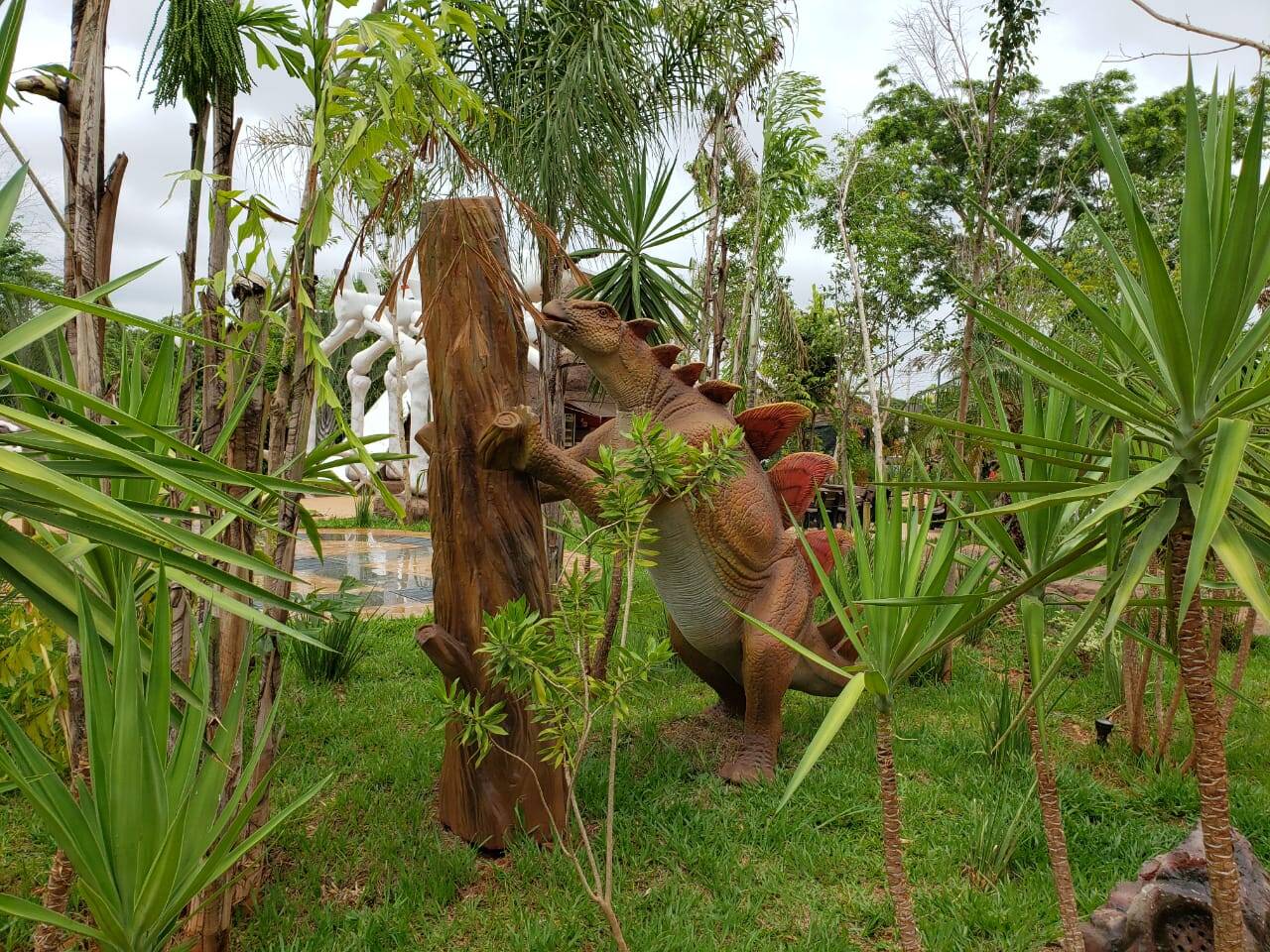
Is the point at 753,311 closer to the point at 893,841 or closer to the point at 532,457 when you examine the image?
the point at 532,457

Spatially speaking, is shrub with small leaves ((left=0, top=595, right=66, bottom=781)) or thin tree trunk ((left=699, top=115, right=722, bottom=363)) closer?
shrub with small leaves ((left=0, top=595, right=66, bottom=781))

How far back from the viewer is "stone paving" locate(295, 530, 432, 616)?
20.5ft

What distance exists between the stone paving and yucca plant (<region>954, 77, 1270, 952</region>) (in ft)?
15.3

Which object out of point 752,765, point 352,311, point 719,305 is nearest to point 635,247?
point 719,305

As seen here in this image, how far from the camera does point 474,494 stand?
8.36ft

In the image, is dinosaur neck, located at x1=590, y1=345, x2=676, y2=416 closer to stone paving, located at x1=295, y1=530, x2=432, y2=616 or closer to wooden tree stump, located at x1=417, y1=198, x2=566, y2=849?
wooden tree stump, located at x1=417, y1=198, x2=566, y2=849

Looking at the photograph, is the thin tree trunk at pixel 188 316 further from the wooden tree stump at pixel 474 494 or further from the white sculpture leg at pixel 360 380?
the white sculpture leg at pixel 360 380

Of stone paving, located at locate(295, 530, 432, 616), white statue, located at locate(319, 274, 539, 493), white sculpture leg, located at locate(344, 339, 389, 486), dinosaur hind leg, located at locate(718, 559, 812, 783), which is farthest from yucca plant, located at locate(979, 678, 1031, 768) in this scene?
white sculpture leg, located at locate(344, 339, 389, 486)

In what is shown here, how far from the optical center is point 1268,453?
1238 millimetres

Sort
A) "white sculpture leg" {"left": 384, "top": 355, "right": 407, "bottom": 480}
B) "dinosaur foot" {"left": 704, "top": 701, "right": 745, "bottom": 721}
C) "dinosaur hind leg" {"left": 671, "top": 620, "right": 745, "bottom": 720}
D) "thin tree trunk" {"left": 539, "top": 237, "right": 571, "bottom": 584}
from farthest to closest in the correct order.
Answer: "white sculpture leg" {"left": 384, "top": 355, "right": 407, "bottom": 480}
"thin tree trunk" {"left": 539, "top": 237, "right": 571, "bottom": 584}
"dinosaur foot" {"left": 704, "top": 701, "right": 745, "bottom": 721}
"dinosaur hind leg" {"left": 671, "top": 620, "right": 745, "bottom": 720}

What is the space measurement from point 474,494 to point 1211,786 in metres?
1.94

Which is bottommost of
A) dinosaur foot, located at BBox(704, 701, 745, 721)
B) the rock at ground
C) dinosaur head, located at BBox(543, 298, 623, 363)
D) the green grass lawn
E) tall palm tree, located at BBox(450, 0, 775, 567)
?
the green grass lawn

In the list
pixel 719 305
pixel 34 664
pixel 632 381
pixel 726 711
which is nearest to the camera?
pixel 34 664

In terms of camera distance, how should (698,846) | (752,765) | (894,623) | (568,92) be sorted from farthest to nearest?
(568,92) < (752,765) < (698,846) < (894,623)
